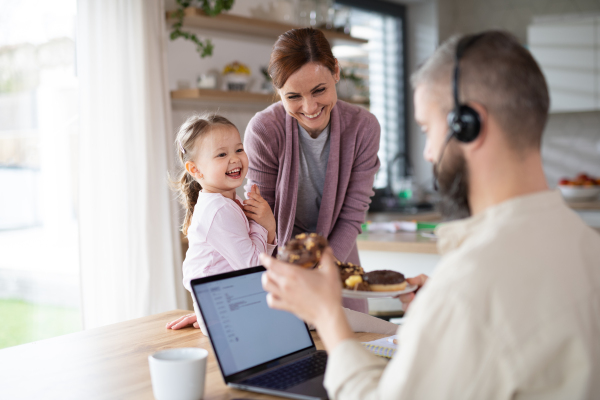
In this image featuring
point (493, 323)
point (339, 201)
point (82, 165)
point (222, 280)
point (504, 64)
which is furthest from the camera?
point (82, 165)

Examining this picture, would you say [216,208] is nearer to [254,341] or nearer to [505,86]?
[254,341]

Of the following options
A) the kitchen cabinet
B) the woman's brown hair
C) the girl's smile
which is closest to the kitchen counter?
the woman's brown hair

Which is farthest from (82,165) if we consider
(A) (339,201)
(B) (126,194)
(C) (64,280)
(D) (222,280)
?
(D) (222,280)

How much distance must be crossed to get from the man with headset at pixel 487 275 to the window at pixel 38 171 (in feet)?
7.55

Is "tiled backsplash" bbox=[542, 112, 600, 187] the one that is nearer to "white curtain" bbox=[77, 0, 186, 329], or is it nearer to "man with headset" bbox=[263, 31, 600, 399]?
Result: "white curtain" bbox=[77, 0, 186, 329]

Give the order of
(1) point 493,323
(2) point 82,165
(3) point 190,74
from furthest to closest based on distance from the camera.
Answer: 1. (3) point 190,74
2. (2) point 82,165
3. (1) point 493,323

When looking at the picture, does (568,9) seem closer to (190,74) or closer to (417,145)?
(417,145)

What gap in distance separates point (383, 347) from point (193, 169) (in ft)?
2.48

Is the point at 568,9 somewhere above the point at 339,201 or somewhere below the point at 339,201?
above

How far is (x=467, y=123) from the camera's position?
872 mm

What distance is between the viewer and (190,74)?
369cm

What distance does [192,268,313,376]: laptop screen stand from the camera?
3.91ft

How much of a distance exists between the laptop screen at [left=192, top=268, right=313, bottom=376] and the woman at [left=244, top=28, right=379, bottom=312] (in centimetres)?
72

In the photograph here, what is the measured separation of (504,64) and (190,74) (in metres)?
3.02
